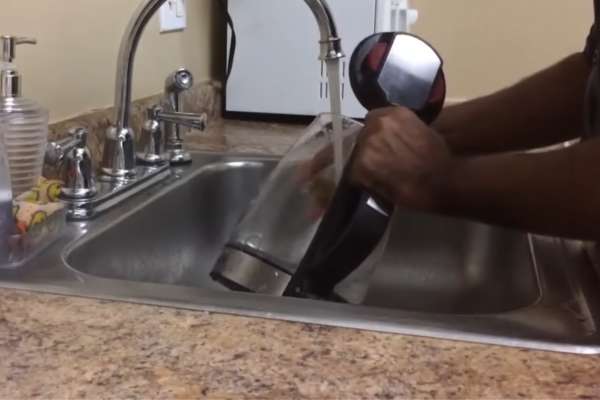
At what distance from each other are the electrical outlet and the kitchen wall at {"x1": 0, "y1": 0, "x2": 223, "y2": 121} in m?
0.02

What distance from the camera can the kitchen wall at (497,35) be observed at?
1.86 metres

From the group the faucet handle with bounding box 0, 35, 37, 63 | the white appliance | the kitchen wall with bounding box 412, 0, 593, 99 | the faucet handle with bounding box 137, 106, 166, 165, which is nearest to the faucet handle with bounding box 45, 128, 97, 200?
the faucet handle with bounding box 0, 35, 37, 63

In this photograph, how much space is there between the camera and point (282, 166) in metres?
1.00

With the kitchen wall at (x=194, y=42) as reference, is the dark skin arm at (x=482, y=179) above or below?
below

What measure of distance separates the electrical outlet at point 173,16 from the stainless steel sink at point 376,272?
0.84ft

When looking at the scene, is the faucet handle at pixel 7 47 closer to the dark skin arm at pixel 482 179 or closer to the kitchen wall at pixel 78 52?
the kitchen wall at pixel 78 52

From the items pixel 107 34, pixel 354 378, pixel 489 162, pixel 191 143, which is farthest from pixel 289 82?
pixel 354 378

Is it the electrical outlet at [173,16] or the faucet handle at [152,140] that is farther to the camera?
the electrical outlet at [173,16]

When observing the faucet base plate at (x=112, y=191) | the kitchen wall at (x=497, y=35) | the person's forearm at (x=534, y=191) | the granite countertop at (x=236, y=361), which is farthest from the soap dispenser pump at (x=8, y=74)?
the kitchen wall at (x=497, y=35)

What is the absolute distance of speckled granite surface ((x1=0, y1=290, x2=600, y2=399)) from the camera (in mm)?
472

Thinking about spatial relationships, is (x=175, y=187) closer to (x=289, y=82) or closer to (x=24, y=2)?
(x=24, y=2)

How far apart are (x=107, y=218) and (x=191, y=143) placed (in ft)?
1.48

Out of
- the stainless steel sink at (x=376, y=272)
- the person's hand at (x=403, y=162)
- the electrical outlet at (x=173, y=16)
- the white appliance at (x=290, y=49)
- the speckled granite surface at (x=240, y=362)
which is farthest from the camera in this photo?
the white appliance at (x=290, y=49)

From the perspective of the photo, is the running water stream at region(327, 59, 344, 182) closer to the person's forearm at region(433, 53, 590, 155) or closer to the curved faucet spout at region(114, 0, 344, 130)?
the curved faucet spout at region(114, 0, 344, 130)
